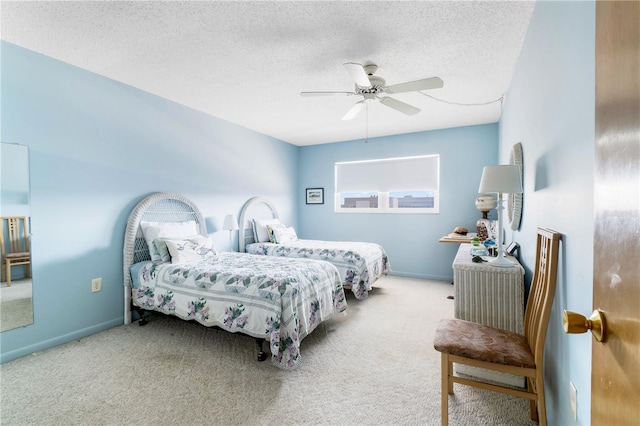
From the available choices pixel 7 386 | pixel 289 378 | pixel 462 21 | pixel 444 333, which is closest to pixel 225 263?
pixel 289 378

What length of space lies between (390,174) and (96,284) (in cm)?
449

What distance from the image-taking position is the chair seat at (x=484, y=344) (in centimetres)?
147

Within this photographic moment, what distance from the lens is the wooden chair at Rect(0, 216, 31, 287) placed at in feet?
7.83

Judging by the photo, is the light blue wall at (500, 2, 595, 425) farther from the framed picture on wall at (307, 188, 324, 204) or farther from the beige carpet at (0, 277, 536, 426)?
the framed picture on wall at (307, 188, 324, 204)

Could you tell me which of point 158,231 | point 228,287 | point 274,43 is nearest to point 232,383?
point 228,287

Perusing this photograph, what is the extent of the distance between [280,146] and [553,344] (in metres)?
4.97

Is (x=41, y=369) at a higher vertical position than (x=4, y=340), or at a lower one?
lower

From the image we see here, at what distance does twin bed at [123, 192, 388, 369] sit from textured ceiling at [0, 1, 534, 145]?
1455mm

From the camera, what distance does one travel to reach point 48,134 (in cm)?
259

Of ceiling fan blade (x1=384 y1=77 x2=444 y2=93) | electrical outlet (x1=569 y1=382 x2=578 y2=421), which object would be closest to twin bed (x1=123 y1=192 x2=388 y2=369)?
electrical outlet (x1=569 y1=382 x2=578 y2=421)

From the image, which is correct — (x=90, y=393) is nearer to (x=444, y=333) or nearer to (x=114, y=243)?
(x=114, y=243)

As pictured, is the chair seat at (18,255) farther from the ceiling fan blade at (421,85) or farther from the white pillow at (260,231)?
the ceiling fan blade at (421,85)

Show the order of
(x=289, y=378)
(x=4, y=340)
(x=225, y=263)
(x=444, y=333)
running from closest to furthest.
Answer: (x=444, y=333)
(x=289, y=378)
(x=4, y=340)
(x=225, y=263)

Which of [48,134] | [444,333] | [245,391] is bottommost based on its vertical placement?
[245,391]
